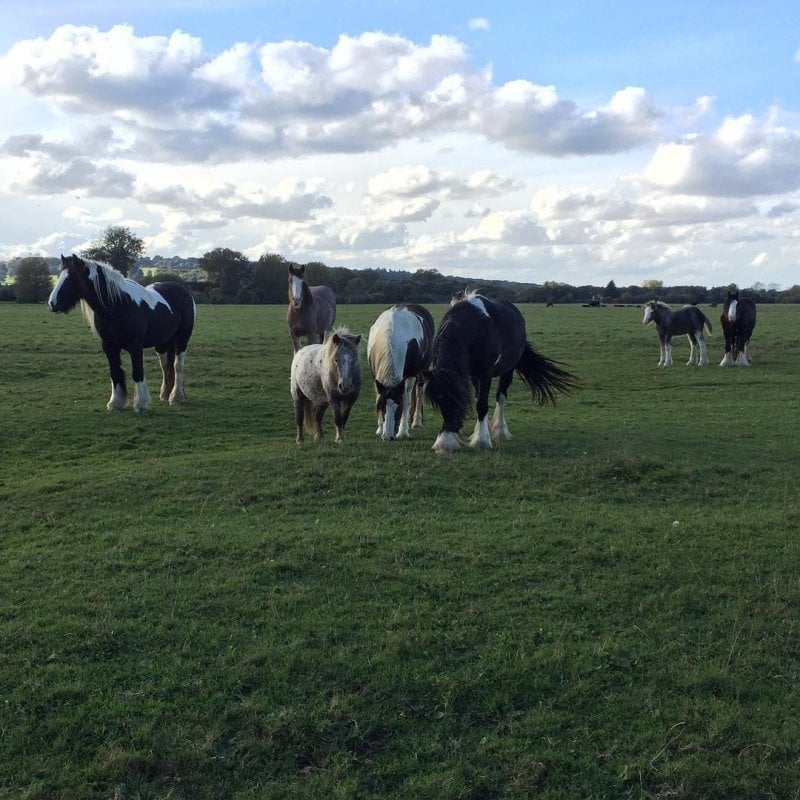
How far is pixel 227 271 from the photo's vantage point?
76.3 metres

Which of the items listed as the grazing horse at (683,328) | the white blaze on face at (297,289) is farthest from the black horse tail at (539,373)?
the grazing horse at (683,328)

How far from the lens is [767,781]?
154 inches

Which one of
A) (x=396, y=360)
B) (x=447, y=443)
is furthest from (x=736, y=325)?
(x=396, y=360)

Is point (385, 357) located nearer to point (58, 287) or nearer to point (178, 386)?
point (58, 287)

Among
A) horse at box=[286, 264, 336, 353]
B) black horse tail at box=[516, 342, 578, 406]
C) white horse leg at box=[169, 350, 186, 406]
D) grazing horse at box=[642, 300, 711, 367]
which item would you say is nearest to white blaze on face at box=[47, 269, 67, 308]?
white horse leg at box=[169, 350, 186, 406]

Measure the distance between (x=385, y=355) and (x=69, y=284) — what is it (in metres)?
6.14

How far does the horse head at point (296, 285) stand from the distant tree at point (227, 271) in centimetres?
5986

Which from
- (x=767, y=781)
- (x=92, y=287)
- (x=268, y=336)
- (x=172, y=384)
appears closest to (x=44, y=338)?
(x=268, y=336)

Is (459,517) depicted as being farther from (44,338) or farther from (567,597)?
(44,338)

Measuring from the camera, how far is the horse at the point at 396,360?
10.5 meters

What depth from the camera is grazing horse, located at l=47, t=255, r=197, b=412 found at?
42.1ft

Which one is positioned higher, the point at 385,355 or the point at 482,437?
the point at 385,355

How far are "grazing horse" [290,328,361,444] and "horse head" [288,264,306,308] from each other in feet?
18.4

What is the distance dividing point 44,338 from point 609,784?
94.6 ft
